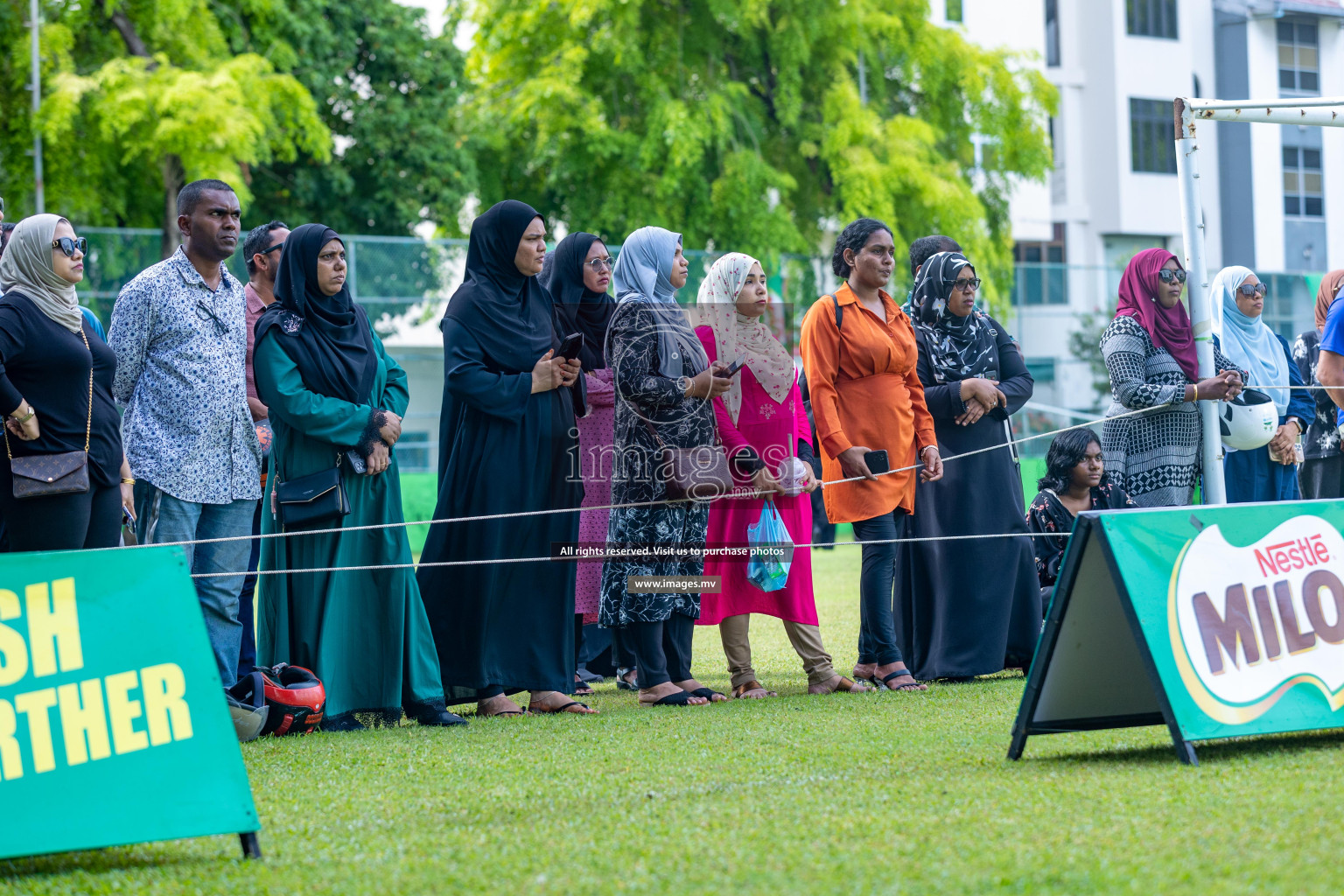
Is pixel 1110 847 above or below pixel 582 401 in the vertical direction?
below

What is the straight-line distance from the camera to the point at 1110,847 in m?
3.16

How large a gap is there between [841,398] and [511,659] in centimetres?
185

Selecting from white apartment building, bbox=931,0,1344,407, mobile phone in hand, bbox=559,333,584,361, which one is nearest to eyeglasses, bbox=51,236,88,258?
mobile phone in hand, bbox=559,333,584,361

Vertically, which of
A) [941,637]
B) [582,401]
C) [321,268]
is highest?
[321,268]

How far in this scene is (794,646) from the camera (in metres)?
6.19

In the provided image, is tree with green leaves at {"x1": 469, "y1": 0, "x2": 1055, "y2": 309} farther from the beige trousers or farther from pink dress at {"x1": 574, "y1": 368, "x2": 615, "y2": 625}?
the beige trousers

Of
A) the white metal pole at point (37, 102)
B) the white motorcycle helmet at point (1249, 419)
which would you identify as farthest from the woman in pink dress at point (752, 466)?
the white metal pole at point (37, 102)

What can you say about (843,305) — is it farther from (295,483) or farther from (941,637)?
(295,483)

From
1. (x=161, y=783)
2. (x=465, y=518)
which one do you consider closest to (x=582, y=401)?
(x=465, y=518)

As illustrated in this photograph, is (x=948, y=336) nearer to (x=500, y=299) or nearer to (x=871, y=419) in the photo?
(x=871, y=419)

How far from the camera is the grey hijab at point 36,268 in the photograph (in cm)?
470

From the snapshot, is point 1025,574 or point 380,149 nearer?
point 1025,574

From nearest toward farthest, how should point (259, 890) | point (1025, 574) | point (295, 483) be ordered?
point (259, 890), point (295, 483), point (1025, 574)

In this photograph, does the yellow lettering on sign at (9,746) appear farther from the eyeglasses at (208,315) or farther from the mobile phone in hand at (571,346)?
the mobile phone in hand at (571,346)
